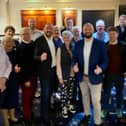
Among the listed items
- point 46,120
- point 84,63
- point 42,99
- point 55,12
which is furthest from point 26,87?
point 55,12

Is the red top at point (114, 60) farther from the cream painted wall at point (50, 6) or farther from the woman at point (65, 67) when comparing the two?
the cream painted wall at point (50, 6)

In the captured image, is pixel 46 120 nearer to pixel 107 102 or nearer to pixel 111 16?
pixel 107 102

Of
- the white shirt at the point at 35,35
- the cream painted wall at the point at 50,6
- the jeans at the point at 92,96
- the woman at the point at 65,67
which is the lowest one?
the jeans at the point at 92,96

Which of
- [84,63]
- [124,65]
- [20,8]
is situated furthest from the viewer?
[20,8]

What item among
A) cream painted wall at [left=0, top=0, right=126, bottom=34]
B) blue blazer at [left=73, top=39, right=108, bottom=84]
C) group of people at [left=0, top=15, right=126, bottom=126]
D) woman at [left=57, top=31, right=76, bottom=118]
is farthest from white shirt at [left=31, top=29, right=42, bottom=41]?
cream painted wall at [left=0, top=0, right=126, bottom=34]

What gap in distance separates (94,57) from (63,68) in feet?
1.53

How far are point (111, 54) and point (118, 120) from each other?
930 mm

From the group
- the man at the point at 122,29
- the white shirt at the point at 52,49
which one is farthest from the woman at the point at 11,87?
the man at the point at 122,29

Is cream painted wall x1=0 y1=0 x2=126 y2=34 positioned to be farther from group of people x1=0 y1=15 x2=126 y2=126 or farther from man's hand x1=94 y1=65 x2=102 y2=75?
man's hand x1=94 y1=65 x2=102 y2=75

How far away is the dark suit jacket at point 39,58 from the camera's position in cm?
366

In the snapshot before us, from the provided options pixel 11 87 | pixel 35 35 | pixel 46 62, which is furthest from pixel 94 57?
pixel 35 35

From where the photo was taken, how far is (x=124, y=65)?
3773mm

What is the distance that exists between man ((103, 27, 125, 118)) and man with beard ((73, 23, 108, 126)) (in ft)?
0.73

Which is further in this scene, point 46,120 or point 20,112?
point 20,112
